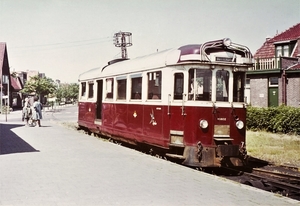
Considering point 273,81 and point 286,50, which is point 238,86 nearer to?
point 273,81

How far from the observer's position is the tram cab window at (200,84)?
355 inches

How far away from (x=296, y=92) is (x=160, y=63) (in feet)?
52.2

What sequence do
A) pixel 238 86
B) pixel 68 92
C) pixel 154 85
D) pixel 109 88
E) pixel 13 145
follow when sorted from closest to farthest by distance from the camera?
pixel 238 86
pixel 154 85
pixel 13 145
pixel 109 88
pixel 68 92

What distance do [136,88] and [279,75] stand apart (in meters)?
15.5

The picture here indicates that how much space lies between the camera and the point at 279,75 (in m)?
23.6

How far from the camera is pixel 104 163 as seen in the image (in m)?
8.88

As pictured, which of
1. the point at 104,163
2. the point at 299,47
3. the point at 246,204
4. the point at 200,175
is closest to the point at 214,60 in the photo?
the point at 200,175

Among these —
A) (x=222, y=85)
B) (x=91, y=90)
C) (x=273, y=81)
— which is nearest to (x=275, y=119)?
(x=273, y=81)

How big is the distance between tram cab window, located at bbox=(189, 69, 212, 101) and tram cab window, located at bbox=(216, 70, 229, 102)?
266 millimetres

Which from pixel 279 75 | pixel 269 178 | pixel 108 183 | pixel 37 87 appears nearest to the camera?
pixel 108 183

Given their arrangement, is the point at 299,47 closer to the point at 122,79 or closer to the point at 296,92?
the point at 296,92

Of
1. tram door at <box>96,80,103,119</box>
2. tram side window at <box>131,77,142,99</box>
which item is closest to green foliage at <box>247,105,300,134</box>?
tram door at <box>96,80,103,119</box>

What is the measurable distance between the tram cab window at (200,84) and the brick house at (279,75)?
13630 millimetres

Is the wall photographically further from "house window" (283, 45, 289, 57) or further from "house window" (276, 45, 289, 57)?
"house window" (283, 45, 289, 57)
